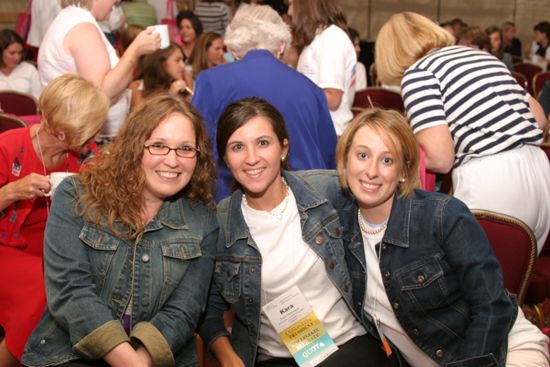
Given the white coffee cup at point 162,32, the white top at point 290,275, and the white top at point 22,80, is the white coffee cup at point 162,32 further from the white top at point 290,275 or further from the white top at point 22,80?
the white top at point 22,80

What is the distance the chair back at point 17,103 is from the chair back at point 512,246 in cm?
339

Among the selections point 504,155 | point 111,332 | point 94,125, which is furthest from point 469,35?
point 111,332

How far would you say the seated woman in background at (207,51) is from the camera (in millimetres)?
5512

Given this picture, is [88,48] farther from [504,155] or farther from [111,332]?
[504,155]

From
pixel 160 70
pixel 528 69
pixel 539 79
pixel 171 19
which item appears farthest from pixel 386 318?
pixel 528 69

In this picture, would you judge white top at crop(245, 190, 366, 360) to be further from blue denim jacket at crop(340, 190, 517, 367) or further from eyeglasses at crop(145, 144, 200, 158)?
A: eyeglasses at crop(145, 144, 200, 158)

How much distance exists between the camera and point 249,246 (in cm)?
207

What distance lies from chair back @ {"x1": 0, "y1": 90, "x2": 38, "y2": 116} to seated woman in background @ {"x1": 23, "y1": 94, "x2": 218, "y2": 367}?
109 inches

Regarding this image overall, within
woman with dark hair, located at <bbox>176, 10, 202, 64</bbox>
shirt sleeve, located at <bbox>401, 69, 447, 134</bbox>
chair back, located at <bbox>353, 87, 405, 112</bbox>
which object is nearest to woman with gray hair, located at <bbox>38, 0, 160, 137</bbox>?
shirt sleeve, located at <bbox>401, 69, 447, 134</bbox>

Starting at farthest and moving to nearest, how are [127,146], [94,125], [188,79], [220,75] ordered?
[188,79] → [220,75] → [94,125] → [127,146]

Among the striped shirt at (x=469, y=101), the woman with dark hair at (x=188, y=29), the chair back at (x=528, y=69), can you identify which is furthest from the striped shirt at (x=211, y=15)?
the striped shirt at (x=469, y=101)

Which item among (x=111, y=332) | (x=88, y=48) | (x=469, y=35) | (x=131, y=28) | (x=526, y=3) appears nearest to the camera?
(x=111, y=332)

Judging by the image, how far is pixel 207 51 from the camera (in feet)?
18.1

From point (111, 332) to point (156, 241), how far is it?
1.00 ft
